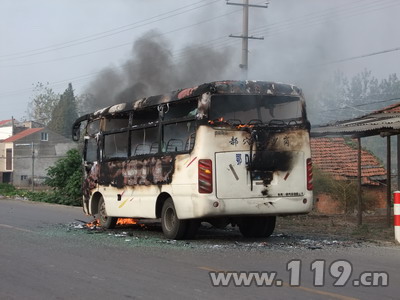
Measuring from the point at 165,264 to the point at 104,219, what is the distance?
5628mm

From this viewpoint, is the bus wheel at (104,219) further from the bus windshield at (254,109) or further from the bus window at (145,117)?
the bus windshield at (254,109)

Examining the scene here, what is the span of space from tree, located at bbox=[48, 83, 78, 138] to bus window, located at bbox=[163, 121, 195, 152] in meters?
71.2

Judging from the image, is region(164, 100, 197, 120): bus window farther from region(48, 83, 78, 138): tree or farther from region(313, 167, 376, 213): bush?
region(48, 83, 78, 138): tree

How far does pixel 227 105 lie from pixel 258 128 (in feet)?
2.31

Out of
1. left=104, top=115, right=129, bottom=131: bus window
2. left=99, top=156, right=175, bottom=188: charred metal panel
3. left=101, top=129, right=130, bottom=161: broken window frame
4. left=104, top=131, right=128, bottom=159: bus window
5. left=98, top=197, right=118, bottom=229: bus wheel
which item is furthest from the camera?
left=98, top=197, right=118, bottom=229: bus wheel

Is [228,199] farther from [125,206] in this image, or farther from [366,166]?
[366,166]

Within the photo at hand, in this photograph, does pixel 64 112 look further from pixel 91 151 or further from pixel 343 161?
pixel 91 151

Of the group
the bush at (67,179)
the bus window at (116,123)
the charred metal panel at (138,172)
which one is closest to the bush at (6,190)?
the bush at (67,179)

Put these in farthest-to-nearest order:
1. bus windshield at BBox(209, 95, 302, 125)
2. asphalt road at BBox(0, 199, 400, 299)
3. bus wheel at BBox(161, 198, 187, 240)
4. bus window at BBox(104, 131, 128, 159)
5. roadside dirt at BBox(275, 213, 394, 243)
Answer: bus window at BBox(104, 131, 128, 159) < roadside dirt at BBox(275, 213, 394, 243) < bus wheel at BBox(161, 198, 187, 240) < bus windshield at BBox(209, 95, 302, 125) < asphalt road at BBox(0, 199, 400, 299)

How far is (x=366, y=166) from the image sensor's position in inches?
1005

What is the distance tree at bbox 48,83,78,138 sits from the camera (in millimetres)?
80938

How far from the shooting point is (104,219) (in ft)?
44.1

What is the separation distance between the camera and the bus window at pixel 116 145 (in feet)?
41.3

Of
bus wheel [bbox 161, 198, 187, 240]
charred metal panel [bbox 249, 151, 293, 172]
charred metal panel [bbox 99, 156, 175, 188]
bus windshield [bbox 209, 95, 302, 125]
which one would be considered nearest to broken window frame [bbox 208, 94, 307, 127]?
bus windshield [bbox 209, 95, 302, 125]
